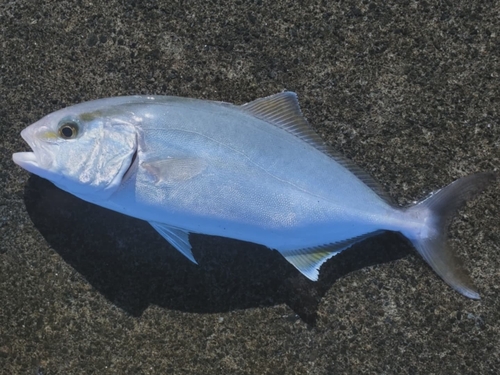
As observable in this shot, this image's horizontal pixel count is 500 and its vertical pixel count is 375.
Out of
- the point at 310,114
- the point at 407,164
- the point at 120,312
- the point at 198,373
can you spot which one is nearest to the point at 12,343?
the point at 120,312

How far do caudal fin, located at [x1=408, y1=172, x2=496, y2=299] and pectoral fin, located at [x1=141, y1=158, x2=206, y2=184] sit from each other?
91 centimetres

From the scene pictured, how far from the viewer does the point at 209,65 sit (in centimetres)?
222

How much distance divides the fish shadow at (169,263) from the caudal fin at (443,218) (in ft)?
0.66

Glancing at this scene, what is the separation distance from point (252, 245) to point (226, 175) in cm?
46

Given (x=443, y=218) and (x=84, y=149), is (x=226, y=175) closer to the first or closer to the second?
(x=84, y=149)

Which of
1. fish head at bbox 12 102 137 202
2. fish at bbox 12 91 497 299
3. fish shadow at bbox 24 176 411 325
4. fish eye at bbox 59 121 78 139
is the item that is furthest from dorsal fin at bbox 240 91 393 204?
fish eye at bbox 59 121 78 139

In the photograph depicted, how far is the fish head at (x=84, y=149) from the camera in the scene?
185cm

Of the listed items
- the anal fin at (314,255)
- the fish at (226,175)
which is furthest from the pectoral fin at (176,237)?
the anal fin at (314,255)

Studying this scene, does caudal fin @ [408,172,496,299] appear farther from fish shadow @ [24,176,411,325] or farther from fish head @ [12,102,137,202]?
fish head @ [12,102,137,202]

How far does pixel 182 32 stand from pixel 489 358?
2027mm

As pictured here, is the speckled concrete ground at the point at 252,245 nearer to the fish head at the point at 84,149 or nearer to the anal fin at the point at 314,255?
the anal fin at the point at 314,255

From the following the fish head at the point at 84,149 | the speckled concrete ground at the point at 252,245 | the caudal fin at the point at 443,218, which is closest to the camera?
the fish head at the point at 84,149

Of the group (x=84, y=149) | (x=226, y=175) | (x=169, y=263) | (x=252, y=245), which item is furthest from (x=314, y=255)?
(x=84, y=149)

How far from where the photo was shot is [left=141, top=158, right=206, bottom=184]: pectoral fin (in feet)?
6.17
